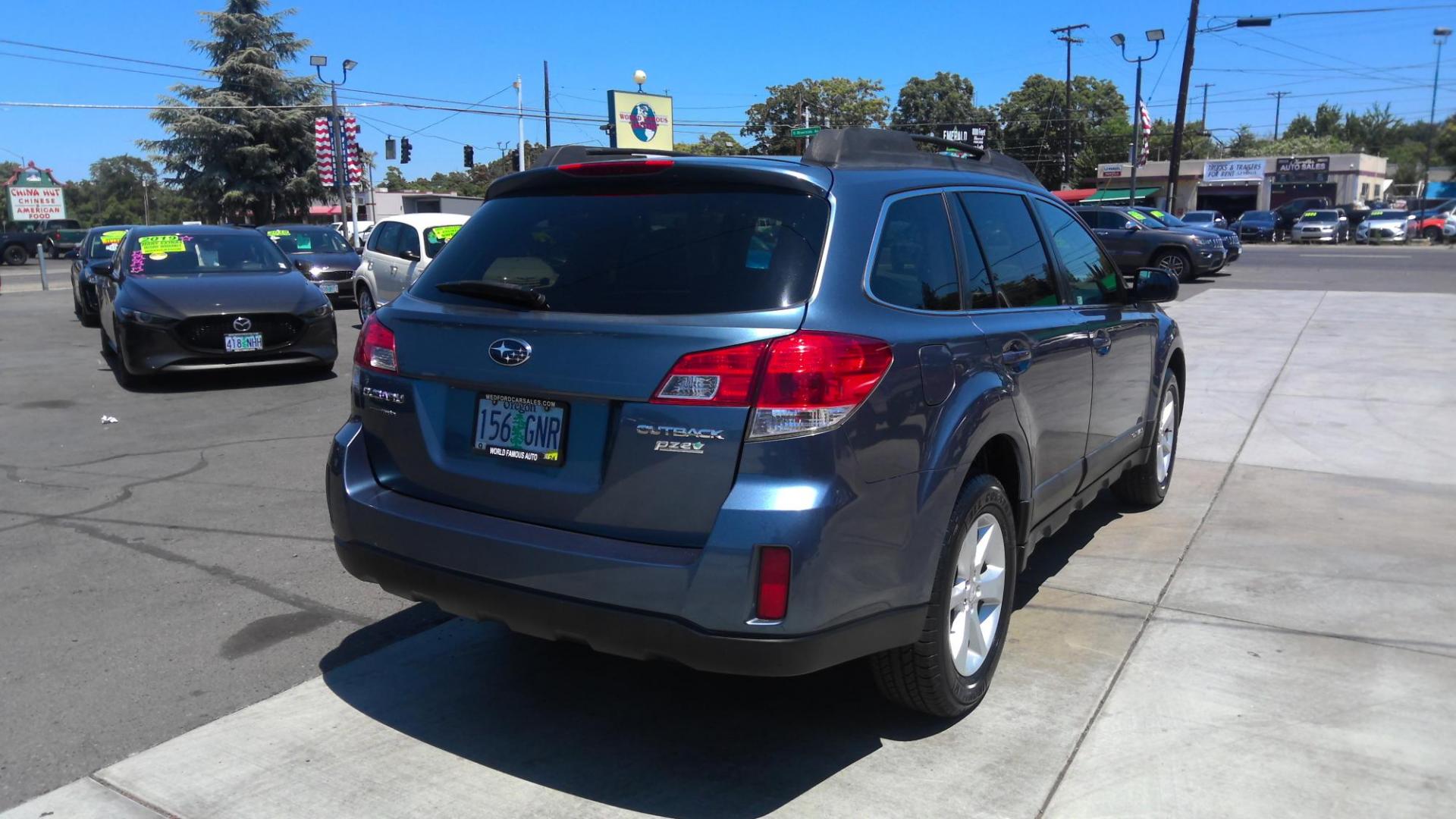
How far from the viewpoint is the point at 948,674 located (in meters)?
3.38

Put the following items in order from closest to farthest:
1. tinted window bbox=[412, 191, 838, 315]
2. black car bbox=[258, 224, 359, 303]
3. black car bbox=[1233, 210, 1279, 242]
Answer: tinted window bbox=[412, 191, 838, 315]
black car bbox=[258, 224, 359, 303]
black car bbox=[1233, 210, 1279, 242]

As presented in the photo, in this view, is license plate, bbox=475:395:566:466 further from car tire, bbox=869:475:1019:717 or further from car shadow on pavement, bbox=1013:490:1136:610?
car shadow on pavement, bbox=1013:490:1136:610

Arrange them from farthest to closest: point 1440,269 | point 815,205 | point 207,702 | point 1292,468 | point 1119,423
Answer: point 1440,269 < point 1292,468 < point 1119,423 < point 207,702 < point 815,205

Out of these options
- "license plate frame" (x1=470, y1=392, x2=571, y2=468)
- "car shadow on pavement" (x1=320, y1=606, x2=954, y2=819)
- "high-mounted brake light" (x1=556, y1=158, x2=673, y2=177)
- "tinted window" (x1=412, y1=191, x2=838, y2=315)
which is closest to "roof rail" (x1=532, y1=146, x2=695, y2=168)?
"high-mounted brake light" (x1=556, y1=158, x2=673, y2=177)

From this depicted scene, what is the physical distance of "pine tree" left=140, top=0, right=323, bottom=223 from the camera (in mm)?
48094

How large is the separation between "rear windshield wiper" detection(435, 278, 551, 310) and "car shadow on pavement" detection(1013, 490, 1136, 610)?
2521mm

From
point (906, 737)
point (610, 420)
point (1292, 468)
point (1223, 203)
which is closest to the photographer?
point (610, 420)

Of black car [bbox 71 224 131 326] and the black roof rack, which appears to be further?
black car [bbox 71 224 131 326]

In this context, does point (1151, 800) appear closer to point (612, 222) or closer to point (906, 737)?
point (906, 737)

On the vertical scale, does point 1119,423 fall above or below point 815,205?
below

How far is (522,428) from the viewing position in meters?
3.15

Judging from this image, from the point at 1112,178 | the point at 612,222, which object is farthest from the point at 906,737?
the point at 1112,178

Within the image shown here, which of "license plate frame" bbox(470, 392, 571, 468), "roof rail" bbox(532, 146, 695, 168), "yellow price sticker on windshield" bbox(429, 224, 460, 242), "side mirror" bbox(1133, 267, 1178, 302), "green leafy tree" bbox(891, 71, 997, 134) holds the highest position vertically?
"green leafy tree" bbox(891, 71, 997, 134)

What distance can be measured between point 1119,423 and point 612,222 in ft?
9.64
